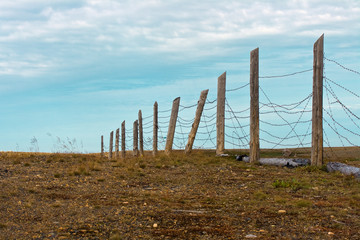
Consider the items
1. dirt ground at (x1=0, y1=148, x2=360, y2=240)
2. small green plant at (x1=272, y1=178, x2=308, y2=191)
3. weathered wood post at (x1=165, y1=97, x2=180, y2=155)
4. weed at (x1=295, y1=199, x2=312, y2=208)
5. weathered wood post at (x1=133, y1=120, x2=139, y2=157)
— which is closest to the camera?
dirt ground at (x1=0, y1=148, x2=360, y2=240)

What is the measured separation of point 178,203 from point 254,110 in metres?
7.08

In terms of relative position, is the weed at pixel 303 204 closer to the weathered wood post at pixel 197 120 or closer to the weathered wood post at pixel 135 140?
the weathered wood post at pixel 197 120

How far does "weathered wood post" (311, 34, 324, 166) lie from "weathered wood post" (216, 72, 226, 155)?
13.3 feet

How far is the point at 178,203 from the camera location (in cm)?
727

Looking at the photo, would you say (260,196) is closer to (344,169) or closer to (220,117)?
(344,169)

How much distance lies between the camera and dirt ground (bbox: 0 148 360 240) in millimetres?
5465

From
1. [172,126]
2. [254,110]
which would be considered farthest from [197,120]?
[254,110]

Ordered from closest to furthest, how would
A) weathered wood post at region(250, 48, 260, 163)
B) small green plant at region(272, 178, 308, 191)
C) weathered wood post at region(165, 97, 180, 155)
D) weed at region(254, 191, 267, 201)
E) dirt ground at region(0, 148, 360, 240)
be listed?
dirt ground at region(0, 148, 360, 240) < weed at region(254, 191, 267, 201) < small green plant at region(272, 178, 308, 191) < weathered wood post at region(250, 48, 260, 163) < weathered wood post at region(165, 97, 180, 155)

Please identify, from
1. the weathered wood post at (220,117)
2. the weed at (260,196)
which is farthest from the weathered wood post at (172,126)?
the weed at (260,196)

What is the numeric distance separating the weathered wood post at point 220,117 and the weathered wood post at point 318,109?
4.05m

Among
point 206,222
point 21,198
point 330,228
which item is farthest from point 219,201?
point 21,198

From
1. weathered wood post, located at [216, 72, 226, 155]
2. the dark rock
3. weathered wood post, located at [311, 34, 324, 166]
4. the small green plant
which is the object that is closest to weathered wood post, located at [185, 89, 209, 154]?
weathered wood post, located at [216, 72, 226, 155]

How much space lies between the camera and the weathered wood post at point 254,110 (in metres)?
13.5

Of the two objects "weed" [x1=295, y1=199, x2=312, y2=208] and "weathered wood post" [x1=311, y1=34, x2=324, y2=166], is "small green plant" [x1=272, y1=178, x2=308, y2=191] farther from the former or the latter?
"weathered wood post" [x1=311, y1=34, x2=324, y2=166]
